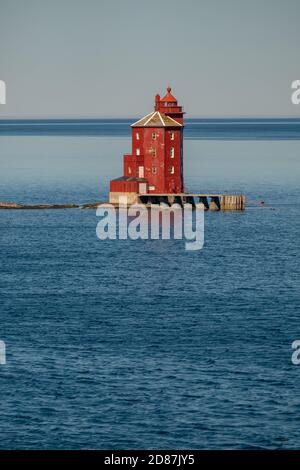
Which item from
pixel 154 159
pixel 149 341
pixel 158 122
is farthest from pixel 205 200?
pixel 149 341

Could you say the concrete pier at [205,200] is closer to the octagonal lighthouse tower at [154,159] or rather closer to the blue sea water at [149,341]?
the octagonal lighthouse tower at [154,159]

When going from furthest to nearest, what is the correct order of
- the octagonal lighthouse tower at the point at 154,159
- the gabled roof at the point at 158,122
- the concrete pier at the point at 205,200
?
the concrete pier at the point at 205,200 → the octagonal lighthouse tower at the point at 154,159 → the gabled roof at the point at 158,122

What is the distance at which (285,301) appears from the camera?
74375mm

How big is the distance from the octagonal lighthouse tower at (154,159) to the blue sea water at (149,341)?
16.7 m

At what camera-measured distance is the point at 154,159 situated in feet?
408

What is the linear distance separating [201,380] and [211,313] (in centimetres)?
1457

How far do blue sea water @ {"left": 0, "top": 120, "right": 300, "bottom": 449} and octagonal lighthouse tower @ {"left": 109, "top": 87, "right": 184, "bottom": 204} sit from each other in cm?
1665

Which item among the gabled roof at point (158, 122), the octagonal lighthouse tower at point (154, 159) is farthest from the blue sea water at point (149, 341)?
the gabled roof at point (158, 122)

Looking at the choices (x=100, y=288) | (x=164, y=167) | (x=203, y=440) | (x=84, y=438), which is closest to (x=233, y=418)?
(x=203, y=440)

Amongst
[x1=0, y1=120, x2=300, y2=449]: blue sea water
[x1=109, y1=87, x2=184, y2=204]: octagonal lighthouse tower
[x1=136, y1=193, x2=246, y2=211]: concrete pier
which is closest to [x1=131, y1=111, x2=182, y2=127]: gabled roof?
[x1=109, y1=87, x2=184, y2=204]: octagonal lighthouse tower

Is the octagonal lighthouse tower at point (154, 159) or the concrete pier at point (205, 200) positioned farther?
the concrete pier at point (205, 200)

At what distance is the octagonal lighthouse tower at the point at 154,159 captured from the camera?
12394 centimetres

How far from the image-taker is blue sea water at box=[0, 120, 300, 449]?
5062 centimetres

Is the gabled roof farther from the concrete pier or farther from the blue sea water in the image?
the blue sea water
